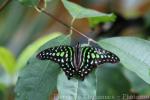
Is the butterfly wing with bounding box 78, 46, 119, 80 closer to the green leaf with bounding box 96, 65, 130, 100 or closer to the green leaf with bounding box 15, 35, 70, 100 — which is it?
the green leaf with bounding box 15, 35, 70, 100

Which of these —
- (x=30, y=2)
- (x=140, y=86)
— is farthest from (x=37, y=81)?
(x=140, y=86)

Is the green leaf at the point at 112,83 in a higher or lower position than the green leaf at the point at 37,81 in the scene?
higher

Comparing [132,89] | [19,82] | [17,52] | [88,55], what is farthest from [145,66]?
[17,52]

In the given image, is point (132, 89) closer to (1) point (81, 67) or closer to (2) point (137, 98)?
(2) point (137, 98)

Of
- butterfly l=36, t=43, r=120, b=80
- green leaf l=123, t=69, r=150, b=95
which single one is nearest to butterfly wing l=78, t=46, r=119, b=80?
butterfly l=36, t=43, r=120, b=80

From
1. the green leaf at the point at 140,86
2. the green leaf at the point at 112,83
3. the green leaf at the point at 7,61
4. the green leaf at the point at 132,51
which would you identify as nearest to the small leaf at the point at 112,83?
the green leaf at the point at 112,83

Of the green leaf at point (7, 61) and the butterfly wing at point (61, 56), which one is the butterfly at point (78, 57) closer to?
the butterfly wing at point (61, 56)
